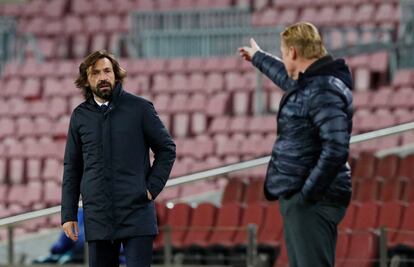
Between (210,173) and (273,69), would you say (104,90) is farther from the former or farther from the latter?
(210,173)

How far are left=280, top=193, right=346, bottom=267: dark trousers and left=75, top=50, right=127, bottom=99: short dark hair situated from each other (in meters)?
0.87

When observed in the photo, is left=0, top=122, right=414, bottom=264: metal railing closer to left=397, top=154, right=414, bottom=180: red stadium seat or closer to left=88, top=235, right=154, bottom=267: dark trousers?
left=88, top=235, right=154, bottom=267: dark trousers

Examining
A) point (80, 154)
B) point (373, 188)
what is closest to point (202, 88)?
point (373, 188)

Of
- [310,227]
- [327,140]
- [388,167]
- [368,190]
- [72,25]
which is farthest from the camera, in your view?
[72,25]

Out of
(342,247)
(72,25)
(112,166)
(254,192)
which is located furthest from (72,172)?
(72,25)

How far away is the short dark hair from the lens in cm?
586

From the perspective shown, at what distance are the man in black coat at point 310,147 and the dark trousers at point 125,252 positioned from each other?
553 mm

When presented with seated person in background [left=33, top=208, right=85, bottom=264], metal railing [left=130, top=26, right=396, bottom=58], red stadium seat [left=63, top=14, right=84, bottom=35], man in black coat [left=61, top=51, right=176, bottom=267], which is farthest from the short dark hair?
red stadium seat [left=63, top=14, right=84, bottom=35]

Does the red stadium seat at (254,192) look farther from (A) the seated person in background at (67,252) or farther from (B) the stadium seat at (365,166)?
(A) the seated person in background at (67,252)

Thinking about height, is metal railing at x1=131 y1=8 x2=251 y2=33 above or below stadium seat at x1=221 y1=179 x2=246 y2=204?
above

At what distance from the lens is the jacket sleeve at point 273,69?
5829 mm

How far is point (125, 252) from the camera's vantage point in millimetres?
5793

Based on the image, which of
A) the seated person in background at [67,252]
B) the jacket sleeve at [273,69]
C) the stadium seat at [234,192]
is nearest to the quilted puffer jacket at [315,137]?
the jacket sleeve at [273,69]

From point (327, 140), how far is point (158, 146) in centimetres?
82
